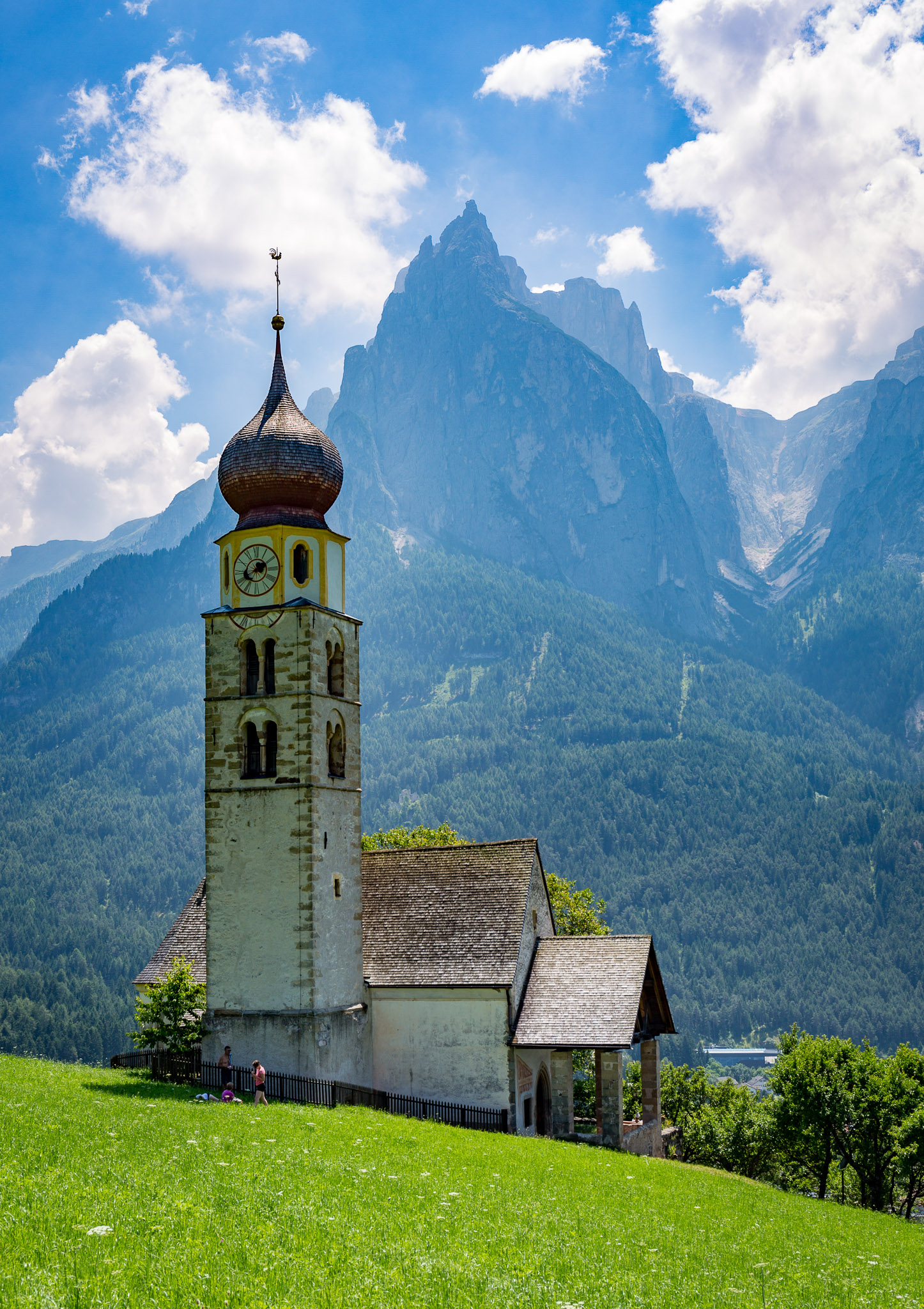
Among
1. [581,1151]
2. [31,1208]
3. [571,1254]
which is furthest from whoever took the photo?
[581,1151]

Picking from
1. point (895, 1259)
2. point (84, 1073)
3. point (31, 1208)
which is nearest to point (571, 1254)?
point (31, 1208)

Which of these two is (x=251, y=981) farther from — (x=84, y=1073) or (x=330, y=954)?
(x=84, y=1073)

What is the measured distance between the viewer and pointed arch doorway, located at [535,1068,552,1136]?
36.8 metres

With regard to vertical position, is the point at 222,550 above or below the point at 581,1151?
above

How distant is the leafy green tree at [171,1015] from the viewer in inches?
1275

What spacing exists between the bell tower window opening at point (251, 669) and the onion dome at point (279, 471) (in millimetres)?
3649

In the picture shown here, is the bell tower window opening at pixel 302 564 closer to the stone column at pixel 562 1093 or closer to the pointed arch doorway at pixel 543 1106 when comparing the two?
the stone column at pixel 562 1093

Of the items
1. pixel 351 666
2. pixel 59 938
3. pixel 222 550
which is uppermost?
pixel 222 550

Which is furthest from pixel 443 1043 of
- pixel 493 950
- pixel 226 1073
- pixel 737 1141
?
pixel 737 1141

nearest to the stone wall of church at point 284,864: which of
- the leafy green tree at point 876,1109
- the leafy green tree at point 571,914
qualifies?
the leafy green tree at point 571,914

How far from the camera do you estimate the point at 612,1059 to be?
109ft

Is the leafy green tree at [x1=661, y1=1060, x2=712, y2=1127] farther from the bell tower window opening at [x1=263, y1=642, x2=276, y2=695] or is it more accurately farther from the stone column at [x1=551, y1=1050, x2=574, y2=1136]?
the bell tower window opening at [x1=263, y1=642, x2=276, y2=695]

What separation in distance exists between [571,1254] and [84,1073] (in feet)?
62.8

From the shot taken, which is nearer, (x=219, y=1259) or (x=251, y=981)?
(x=219, y=1259)
